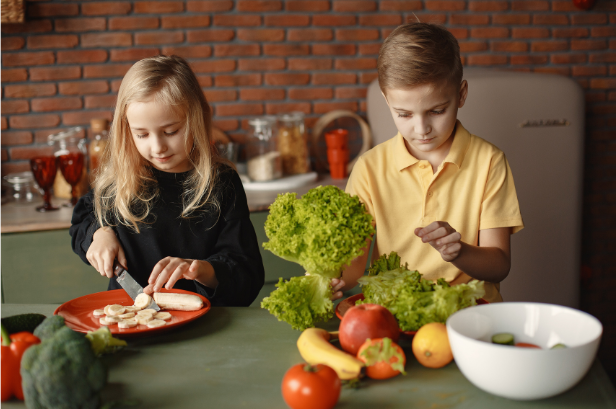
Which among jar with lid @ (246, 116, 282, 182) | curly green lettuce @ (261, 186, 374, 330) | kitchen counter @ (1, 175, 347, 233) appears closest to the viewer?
curly green lettuce @ (261, 186, 374, 330)

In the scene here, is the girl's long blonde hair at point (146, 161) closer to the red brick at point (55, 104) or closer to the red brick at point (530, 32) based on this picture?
the red brick at point (55, 104)

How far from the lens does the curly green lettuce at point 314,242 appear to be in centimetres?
97

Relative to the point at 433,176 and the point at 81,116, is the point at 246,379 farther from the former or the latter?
the point at 81,116

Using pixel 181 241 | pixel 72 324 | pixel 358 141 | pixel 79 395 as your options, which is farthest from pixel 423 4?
pixel 79 395

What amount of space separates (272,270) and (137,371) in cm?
159

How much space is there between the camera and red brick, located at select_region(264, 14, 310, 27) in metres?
2.86

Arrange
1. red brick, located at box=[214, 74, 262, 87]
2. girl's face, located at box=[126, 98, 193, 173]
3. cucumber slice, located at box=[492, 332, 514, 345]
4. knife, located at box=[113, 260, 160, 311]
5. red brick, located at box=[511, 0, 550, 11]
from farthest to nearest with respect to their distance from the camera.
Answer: red brick, located at box=[511, 0, 550, 11], red brick, located at box=[214, 74, 262, 87], girl's face, located at box=[126, 98, 193, 173], knife, located at box=[113, 260, 160, 311], cucumber slice, located at box=[492, 332, 514, 345]

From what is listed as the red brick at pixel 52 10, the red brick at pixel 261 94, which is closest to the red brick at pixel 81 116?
the red brick at pixel 52 10

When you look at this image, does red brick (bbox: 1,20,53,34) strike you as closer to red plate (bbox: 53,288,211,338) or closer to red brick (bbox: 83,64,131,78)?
red brick (bbox: 83,64,131,78)

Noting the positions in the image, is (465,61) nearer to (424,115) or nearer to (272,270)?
(272,270)

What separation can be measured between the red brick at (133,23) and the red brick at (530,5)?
6.49 feet

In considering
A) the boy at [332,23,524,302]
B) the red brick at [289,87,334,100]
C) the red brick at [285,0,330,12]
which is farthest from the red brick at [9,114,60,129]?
the boy at [332,23,524,302]

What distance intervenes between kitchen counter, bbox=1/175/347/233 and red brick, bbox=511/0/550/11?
1474 mm

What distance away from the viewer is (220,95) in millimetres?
2898
